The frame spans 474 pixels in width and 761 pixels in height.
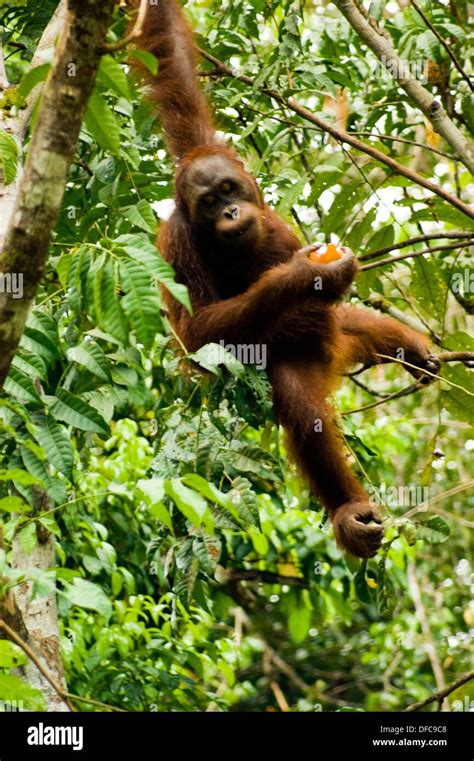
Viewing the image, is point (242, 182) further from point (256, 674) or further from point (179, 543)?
point (256, 674)

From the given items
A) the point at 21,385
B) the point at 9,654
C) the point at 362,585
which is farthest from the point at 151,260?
the point at 362,585

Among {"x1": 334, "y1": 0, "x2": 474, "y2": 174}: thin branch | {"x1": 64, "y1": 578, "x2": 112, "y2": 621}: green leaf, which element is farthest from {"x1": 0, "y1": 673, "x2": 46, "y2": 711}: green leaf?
{"x1": 334, "y1": 0, "x2": 474, "y2": 174}: thin branch

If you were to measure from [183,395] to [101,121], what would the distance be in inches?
70.6

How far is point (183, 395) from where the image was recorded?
4.26m

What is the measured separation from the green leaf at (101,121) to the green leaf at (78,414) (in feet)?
3.02

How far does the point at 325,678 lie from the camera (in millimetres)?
9883

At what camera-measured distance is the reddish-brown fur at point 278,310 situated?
4184 millimetres

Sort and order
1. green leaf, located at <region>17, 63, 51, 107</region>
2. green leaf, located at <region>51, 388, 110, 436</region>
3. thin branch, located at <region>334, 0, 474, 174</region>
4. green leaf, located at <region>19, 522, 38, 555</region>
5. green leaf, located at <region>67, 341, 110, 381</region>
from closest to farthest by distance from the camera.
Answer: green leaf, located at <region>17, 63, 51, 107</region> < green leaf, located at <region>19, 522, 38, 555</region> < green leaf, located at <region>51, 388, 110, 436</region> < green leaf, located at <region>67, 341, 110, 381</region> < thin branch, located at <region>334, 0, 474, 174</region>

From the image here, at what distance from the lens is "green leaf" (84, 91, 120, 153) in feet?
Answer: 8.54

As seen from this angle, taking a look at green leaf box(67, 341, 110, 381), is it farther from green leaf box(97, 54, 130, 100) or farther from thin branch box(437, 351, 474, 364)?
thin branch box(437, 351, 474, 364)

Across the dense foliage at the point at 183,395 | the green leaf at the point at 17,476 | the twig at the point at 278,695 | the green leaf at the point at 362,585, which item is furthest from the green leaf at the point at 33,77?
the twig at the point at 278,695

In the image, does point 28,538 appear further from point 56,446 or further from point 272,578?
point 272,578
